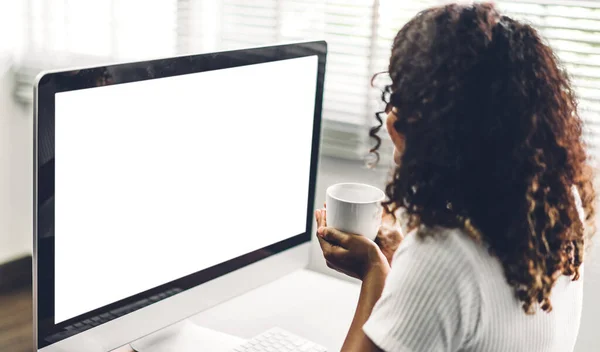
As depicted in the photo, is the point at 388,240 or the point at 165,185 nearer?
the point at 165,185

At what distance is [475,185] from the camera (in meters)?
0.79

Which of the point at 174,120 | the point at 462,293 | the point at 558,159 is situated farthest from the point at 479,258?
the point at 174,120

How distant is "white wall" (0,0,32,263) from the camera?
257cm

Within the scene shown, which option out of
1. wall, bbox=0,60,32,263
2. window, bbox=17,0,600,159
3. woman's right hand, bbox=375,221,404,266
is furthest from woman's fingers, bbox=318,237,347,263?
wall, bbox=0,60,32,263

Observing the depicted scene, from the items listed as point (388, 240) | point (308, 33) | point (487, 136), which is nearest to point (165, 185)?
point (388, 240)

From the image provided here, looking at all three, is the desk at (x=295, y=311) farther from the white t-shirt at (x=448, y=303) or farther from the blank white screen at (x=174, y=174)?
the white t-shirt at (x=448, y=303)

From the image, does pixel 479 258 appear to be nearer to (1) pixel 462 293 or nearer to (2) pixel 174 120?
(1) pixel 462 293

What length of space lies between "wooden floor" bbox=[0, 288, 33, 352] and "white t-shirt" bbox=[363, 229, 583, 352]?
193cm

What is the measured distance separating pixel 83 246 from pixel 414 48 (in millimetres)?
483

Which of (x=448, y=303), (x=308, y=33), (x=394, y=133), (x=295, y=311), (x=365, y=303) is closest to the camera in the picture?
(x=448, y=303)

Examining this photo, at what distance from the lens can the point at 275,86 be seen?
1166 mm

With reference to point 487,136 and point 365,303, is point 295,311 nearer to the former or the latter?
point 365,303

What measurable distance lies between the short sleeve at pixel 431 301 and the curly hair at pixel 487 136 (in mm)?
27

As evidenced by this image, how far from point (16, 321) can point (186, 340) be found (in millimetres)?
1625
